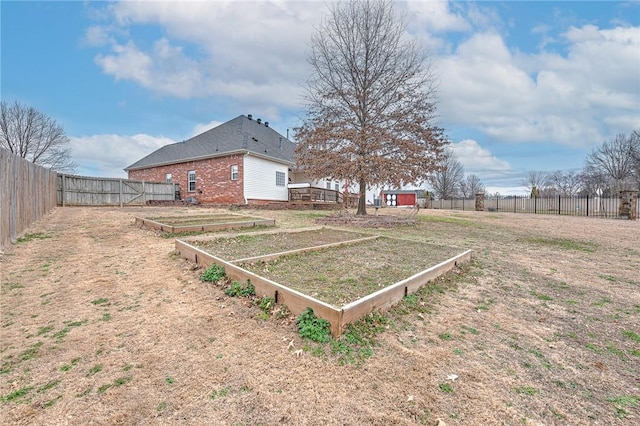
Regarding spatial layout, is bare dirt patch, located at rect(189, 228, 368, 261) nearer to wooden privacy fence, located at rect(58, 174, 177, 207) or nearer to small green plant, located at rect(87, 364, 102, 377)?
small green plant, located at rect(87, 364, 102, 377)

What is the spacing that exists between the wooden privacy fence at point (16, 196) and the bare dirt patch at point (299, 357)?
6.81ft

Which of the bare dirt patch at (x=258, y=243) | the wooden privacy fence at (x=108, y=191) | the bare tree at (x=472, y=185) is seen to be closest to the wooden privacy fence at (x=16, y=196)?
the bare dirt patch at (x=258, y=243)

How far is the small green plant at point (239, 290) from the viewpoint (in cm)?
335

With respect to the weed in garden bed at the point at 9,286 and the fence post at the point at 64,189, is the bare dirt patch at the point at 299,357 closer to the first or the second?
the weed in garden bed at the point at 9,286

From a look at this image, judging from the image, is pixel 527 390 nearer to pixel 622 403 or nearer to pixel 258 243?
pixel 622 403

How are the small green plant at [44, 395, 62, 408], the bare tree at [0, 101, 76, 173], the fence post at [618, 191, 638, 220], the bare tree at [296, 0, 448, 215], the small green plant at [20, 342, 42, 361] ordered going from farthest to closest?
the bare tree at [0, 101, 76, 173] < the fence post at [618, 191, 638, 220] < the bare tree at [296, 0, 448, 215] < the small green plant at [20, 342, 42, 361] < the small green plant at [44, 395, 62, 408]

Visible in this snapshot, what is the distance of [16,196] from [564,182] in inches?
2662

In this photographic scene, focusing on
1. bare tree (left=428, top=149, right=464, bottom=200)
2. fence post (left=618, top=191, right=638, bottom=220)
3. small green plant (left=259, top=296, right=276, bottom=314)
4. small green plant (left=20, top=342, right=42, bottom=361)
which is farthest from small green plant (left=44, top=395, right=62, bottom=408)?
bare tree (left=428, top=149, right=464, bottom=200)

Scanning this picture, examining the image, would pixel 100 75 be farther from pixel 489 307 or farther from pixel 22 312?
pixel 489 307

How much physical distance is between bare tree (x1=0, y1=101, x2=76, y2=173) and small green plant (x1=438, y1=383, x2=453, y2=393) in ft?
118

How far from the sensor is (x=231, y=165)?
17.7m

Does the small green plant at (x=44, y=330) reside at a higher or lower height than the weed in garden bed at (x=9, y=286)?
lower

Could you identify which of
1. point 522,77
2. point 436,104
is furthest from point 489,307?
point 522,77

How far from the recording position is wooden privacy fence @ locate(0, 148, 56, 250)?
532cm
